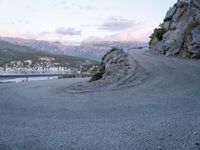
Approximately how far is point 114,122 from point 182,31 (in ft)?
101

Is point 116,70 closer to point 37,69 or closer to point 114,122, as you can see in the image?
point 114,122

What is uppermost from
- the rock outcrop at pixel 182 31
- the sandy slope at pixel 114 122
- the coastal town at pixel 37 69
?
the rock outcrop at pixel 182 31

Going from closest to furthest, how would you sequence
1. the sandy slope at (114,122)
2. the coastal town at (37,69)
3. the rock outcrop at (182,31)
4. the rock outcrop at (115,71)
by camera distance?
the sandy slope at (114,122)
the rock outcrop at (115,71)
the rock outcrop at (182,31)
the coastal town at (37,69)

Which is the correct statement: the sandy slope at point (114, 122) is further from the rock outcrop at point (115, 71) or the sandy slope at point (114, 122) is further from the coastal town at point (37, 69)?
the coastal town at point (37, 69)

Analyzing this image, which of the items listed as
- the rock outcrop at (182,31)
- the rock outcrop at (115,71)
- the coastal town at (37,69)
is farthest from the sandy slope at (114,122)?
the coastal town at (37,69)

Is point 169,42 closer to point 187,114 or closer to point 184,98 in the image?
point 184,98

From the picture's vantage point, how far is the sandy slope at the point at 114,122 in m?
8.66

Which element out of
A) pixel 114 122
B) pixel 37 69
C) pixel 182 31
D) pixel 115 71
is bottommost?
pixel 37 69

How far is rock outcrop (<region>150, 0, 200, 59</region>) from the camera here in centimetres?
3506

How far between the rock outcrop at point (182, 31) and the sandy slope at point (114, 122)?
16.5 metres

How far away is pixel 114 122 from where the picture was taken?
445 inches

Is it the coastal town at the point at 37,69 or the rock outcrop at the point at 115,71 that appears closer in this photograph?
the rock outcrop at the point at 115,71

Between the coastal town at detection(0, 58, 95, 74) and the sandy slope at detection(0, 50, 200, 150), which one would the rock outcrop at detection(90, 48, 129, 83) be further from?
the coastal town at detection(0, 58, 95, 74)

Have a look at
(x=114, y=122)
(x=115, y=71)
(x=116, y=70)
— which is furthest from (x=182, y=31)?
(x=114, y=122)
